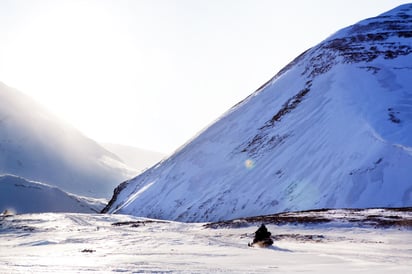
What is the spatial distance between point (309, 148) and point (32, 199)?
248 feet

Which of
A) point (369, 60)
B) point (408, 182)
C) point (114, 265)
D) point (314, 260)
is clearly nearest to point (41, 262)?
point (114, 265)

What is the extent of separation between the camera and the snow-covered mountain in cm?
4994

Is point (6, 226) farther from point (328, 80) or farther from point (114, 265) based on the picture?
point (328, 80)

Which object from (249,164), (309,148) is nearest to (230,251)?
(309,148)

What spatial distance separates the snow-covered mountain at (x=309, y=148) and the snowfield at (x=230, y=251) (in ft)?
36.7

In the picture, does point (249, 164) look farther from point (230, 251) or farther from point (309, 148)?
point (230, 251)

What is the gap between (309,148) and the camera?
6112 cm

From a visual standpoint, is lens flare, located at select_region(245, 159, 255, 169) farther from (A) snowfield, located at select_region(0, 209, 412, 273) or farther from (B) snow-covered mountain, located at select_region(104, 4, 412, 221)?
(A) snowfield, located at select_region(0, 209, 412, 273)

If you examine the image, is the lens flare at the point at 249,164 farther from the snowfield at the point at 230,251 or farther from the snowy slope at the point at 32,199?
the snowy slope at the point at 32,199

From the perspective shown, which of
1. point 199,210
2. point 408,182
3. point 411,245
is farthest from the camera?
point 199,210

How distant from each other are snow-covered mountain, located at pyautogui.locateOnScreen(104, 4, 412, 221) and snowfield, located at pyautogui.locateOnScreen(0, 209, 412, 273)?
11.2 m

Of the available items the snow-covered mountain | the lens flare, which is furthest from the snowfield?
the lens flare

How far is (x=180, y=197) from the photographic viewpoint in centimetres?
6881

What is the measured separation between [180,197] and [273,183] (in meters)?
15.7
